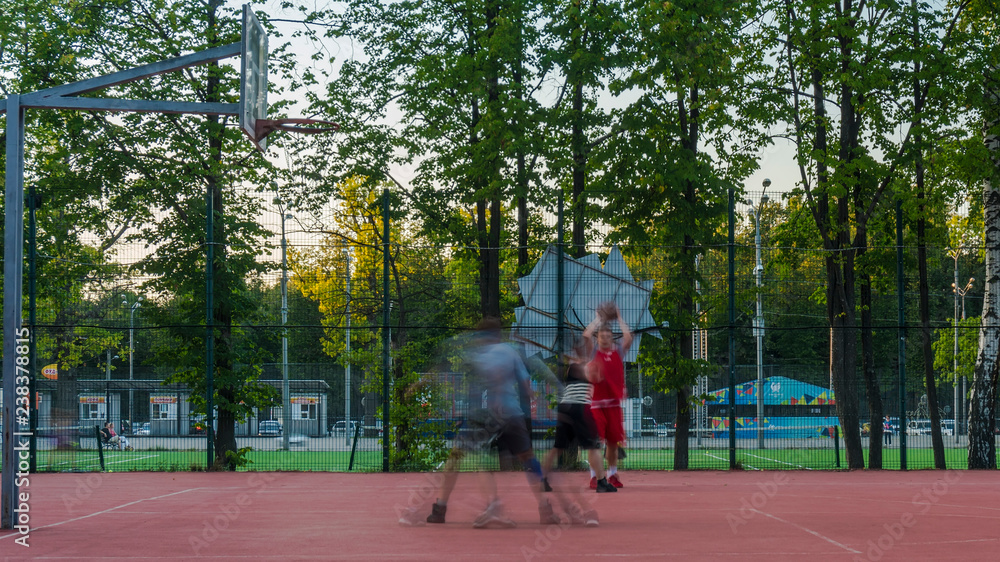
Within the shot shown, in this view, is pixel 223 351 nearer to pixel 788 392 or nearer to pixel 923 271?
pixel 923 271

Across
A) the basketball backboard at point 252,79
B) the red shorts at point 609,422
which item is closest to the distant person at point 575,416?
the red shorts at point 609,422

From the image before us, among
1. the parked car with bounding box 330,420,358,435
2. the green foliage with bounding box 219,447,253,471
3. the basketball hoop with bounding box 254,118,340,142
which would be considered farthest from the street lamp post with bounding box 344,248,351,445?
the basketball hoop with bounding box 254,118,340,142

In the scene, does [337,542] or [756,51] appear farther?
[756,51]

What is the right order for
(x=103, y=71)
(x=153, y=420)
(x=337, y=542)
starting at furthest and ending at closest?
(x=103, y=71) < (x=153, y=420) < (x=337, y=542)

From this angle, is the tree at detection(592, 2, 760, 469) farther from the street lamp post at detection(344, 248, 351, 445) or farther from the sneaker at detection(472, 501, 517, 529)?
the sneaker at detection(472, 501, 517, 529)

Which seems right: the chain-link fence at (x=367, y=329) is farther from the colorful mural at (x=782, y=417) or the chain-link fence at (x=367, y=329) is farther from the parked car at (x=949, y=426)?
the parked car at (x=949, y=426)

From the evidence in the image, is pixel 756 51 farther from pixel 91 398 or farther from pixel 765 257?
pixel 91 398

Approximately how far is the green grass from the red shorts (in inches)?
156

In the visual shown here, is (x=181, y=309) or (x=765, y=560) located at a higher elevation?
(x=181, y=309)

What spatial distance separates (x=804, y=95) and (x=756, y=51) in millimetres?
1419

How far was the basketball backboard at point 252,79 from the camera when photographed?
8.23 meters

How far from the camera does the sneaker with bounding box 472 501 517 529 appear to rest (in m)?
7.98

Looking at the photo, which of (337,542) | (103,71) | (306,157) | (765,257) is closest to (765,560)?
(337,542)

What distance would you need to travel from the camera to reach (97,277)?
1548 cm
